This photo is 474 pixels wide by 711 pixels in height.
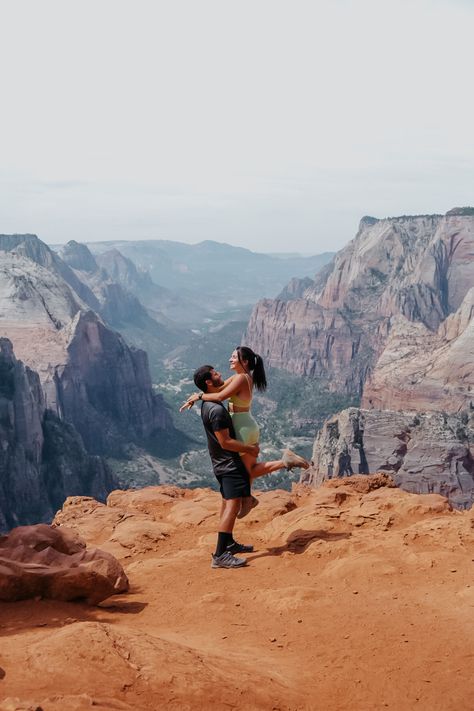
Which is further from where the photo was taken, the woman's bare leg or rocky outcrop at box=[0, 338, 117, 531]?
→ rocky outcrop at box=[0, 338, 117, 531]

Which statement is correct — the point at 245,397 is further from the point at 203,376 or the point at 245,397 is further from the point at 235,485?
the point at 235,485

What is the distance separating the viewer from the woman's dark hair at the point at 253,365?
11.3 metres

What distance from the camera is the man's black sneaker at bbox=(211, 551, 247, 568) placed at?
37.6 ft

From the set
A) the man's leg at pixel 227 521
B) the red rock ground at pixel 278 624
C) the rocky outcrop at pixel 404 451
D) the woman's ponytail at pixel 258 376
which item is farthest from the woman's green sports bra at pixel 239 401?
the rocky outcrop at pixel 404 451

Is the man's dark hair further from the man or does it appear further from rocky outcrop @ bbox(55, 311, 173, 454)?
rocky outcrop @ bbox(55, 311, 173, 454)

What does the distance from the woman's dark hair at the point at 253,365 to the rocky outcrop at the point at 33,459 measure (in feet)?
213

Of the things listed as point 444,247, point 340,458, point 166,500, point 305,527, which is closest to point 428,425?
point 340,458

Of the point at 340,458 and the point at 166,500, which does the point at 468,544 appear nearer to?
the point at 166,500

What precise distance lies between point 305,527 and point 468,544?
→ 11.1ft

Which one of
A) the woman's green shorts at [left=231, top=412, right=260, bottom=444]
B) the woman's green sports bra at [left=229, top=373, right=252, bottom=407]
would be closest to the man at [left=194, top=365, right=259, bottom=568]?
the woman's green shorts at [left=231, top=412, right=260, bottom=444]

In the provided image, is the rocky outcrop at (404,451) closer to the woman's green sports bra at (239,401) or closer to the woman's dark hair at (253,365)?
the woman's dark hair at (253,365)

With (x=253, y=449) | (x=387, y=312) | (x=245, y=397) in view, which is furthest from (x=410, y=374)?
(x=245, y=397)

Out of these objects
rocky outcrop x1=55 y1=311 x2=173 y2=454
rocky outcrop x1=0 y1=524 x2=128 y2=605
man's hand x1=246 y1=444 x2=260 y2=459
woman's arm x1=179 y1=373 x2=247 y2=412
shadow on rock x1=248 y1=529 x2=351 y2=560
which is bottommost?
rocky outcrop x1=55 y1=311 x2=173 y2=454

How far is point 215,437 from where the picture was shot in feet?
36.9
